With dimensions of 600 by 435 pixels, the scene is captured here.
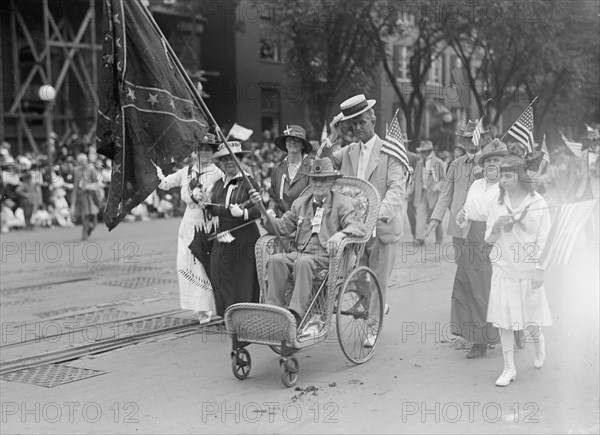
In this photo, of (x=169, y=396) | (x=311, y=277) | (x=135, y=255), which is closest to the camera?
(x=169, y=396)

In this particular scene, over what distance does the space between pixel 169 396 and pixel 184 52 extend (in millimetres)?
26086

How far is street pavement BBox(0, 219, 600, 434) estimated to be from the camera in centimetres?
542

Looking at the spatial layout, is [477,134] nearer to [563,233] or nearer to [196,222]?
[563,233]

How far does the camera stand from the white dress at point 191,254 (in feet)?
27.2

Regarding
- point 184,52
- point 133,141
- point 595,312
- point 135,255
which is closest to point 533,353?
point 595,312

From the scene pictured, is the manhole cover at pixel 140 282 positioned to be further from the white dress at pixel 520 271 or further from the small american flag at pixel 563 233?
the small american flag at pixel 563 233

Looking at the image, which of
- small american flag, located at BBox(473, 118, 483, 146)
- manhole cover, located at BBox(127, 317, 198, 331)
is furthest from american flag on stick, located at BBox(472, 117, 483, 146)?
manhole cover, located at BBox(127, 317, 198, 331)

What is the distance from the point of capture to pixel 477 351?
7086 millimetres

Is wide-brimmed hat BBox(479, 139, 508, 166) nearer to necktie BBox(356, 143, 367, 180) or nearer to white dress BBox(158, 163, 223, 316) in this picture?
necktie BBox(356, 143, 367, 180)

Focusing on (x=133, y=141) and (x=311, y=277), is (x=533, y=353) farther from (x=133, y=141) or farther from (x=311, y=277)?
(x=133, y=141)

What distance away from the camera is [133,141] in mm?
5852

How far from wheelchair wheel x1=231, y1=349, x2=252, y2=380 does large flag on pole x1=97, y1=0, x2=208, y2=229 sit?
4.90ft

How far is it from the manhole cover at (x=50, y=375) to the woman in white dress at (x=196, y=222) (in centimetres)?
181

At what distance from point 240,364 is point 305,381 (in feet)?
1.74
